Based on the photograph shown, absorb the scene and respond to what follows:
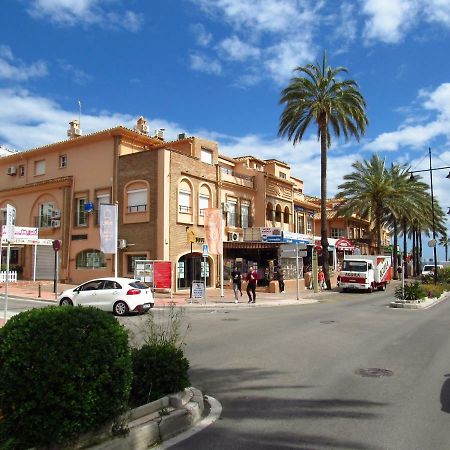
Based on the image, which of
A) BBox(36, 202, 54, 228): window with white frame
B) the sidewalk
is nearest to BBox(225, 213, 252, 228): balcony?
the sidewalk

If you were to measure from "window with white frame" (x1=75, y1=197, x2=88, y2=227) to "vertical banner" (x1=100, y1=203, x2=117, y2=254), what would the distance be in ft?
27.0

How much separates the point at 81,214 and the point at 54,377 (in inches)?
1247

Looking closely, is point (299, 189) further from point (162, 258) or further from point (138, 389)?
point (138, 389)

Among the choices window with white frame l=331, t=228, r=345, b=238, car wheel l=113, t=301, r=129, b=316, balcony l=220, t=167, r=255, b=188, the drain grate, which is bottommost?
the drain grate

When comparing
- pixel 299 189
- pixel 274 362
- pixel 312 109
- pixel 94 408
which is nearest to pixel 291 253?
pixel 312 109

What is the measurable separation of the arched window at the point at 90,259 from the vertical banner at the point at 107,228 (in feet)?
21.0

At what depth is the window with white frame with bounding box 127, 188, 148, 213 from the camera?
103 feet

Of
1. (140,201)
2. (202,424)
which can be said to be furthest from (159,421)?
(140,201)

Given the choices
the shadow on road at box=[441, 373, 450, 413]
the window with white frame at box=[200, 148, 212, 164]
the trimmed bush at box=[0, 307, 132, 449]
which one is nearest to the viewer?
the trimmed bush at box=[0, 307, 132, 449]

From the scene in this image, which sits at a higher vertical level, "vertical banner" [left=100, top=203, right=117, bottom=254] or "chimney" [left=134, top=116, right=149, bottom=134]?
"chimney" [left=134, top=116, right=149, bottom=134]

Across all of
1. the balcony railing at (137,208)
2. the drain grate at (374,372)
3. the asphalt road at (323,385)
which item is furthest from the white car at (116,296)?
the balcony railing at (137,208)

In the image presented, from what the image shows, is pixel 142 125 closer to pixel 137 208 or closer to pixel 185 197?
pixel 185 197

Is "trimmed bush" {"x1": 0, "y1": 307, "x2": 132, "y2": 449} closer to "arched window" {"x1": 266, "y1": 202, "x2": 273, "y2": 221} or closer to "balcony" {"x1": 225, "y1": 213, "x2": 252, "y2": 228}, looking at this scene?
"balcony" {"x1": 225, "y1": 213, "x2": 252, "y2": 228}

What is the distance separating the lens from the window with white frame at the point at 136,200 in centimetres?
3133
